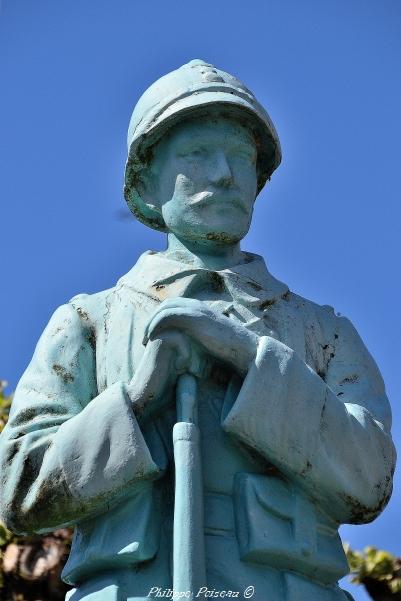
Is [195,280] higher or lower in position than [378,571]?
lower

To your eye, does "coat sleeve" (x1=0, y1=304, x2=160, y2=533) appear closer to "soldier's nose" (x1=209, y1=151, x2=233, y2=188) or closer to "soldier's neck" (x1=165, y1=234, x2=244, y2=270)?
"soldier's neck" (x1=165, y1=234, x2=244, y2=270)

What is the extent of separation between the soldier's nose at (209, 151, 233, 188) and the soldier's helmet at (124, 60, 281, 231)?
23 cm

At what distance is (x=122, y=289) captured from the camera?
6824mm

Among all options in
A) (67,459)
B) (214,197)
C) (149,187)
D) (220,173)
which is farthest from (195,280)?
(67,459)

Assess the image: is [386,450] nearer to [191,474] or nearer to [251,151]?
[191,474]

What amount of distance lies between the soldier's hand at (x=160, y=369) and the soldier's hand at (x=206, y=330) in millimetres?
35

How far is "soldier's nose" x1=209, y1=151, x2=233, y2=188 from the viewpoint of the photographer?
268 inches

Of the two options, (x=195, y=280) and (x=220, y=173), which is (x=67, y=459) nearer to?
(x=195, y=280)

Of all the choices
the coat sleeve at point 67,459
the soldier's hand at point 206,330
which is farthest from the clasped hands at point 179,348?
the coat sleeve at point 67,459

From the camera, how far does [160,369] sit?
624 centimetres

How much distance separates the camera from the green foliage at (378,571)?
11320 mm

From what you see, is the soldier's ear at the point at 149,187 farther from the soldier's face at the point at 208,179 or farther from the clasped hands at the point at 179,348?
the clasped hands at the point at 179,348

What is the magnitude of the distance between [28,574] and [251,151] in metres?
5.21

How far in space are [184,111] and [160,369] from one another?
1220 mm
